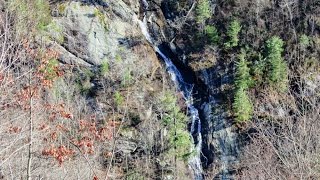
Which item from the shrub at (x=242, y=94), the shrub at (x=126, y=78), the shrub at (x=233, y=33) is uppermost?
the shrub at (x=233, y=33)

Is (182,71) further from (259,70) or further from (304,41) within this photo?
(304,41)

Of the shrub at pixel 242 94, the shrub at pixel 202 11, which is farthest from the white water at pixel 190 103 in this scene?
the shrub at pixel 202 11

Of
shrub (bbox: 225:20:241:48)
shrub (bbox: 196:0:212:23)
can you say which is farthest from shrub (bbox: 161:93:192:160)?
shrub (bbox: 196:0:212:23)

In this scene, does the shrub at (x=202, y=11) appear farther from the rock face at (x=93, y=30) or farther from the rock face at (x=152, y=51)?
the rock face at (x=93, y=30)

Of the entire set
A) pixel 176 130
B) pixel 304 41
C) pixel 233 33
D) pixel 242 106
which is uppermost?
pixel 233 33

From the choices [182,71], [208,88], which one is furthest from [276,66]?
[182,71]

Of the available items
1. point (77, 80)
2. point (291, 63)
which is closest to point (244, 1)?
point (291, 63)
